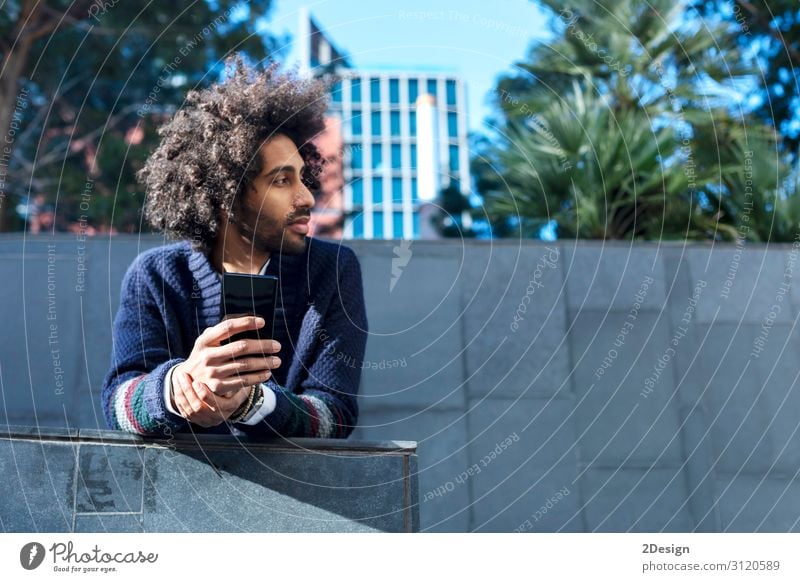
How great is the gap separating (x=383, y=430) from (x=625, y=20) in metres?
1.69

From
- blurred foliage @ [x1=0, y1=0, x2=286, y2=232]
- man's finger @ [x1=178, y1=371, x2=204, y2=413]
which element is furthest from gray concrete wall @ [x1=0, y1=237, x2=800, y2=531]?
blurred foliage @ [x1=0, y1=0, x2=286, y2=232]

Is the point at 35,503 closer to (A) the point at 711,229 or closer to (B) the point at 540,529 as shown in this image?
(B) the point at 540,529

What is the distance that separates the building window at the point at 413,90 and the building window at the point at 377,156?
10 centimetres

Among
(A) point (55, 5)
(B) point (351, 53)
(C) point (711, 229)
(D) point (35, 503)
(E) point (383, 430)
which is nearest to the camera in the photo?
(D) point (35, 503)

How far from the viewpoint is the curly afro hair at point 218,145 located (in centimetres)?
108

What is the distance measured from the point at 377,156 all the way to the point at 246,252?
438 mm

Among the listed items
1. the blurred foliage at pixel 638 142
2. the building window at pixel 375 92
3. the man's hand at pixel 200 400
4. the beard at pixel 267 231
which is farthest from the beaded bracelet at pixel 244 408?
the blurred foliage at pixel 638 142

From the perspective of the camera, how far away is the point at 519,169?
2.26 metres

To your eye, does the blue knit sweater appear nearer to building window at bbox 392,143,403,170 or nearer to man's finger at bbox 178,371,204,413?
man's finger at bbox 178,371,204,413

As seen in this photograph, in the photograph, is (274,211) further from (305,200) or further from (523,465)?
(523,465)

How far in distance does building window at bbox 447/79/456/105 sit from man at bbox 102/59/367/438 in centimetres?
46

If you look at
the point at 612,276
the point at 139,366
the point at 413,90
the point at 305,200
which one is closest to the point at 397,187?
the point at 413,90

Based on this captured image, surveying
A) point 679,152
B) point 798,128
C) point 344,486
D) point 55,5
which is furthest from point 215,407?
point 55,5

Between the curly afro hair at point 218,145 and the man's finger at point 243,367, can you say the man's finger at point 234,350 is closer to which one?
the man's finger at point 243,367
